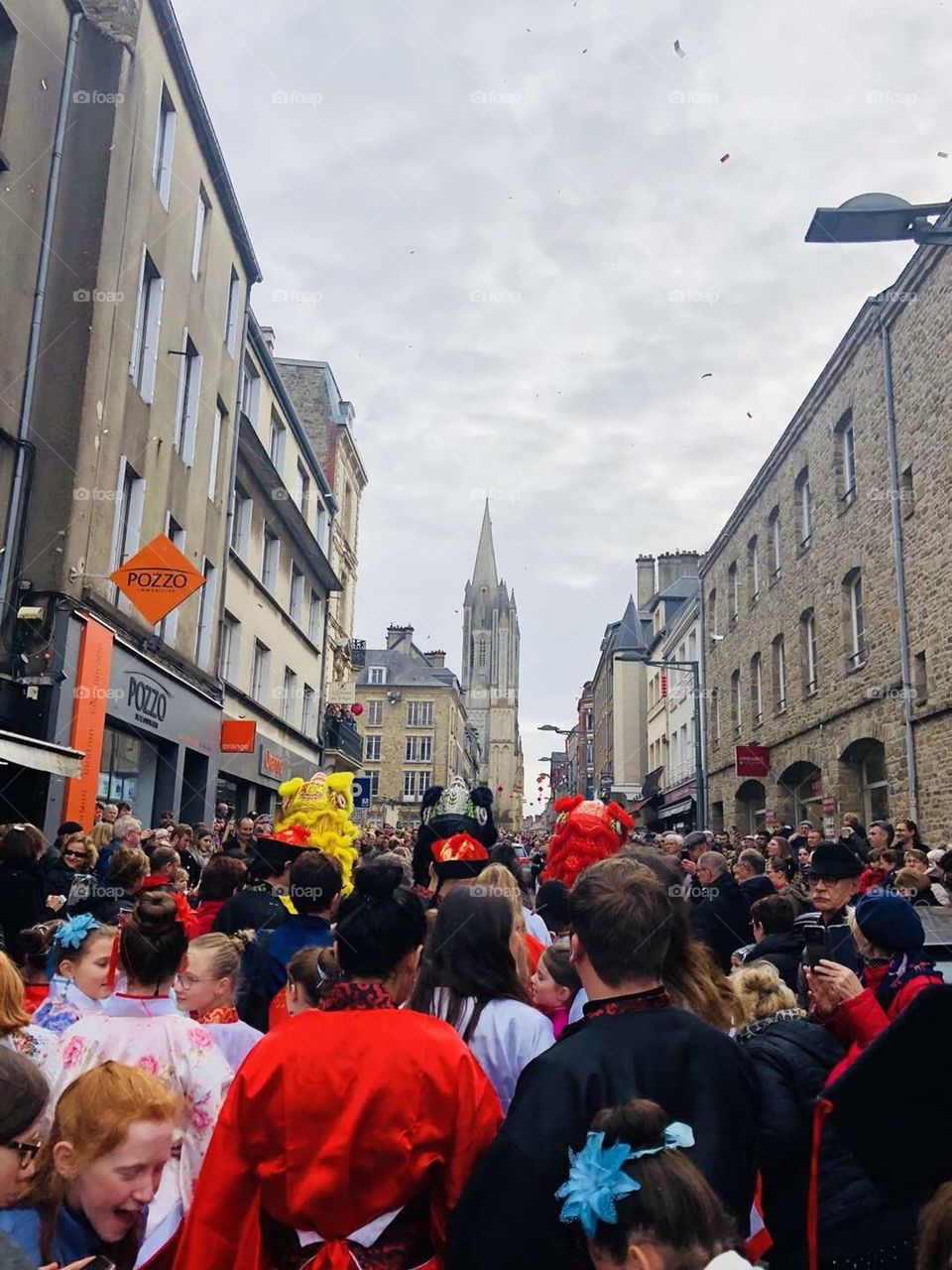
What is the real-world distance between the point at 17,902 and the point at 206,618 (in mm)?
13120

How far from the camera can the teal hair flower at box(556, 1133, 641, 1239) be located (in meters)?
1.87

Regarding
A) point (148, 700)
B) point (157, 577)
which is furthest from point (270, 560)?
point (157, 577)

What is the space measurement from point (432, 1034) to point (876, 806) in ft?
54.6

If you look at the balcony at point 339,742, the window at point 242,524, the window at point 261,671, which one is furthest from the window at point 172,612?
the balcony at point 339,742

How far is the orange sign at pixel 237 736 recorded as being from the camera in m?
19.2

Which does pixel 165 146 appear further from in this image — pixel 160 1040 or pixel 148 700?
pixel 160 1040

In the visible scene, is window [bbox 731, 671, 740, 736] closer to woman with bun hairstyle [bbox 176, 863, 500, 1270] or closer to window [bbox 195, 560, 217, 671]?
window [bbox 195, 560, 217, 671]

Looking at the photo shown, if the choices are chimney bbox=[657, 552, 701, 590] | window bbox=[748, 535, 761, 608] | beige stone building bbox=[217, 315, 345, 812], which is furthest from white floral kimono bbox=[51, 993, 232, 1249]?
chimney bbox=[657, 552, 701, 590]

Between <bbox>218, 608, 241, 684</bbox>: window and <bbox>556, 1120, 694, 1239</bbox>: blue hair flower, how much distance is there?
18.8m

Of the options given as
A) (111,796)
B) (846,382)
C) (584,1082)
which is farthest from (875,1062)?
(846,382)

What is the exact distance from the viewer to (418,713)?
71.7m

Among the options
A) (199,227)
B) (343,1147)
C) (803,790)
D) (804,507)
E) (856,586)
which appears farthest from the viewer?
(803,790)

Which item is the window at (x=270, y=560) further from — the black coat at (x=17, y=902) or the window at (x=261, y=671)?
the black coat at (x=17, y=902)

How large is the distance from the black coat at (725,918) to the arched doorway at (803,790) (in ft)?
41.7
